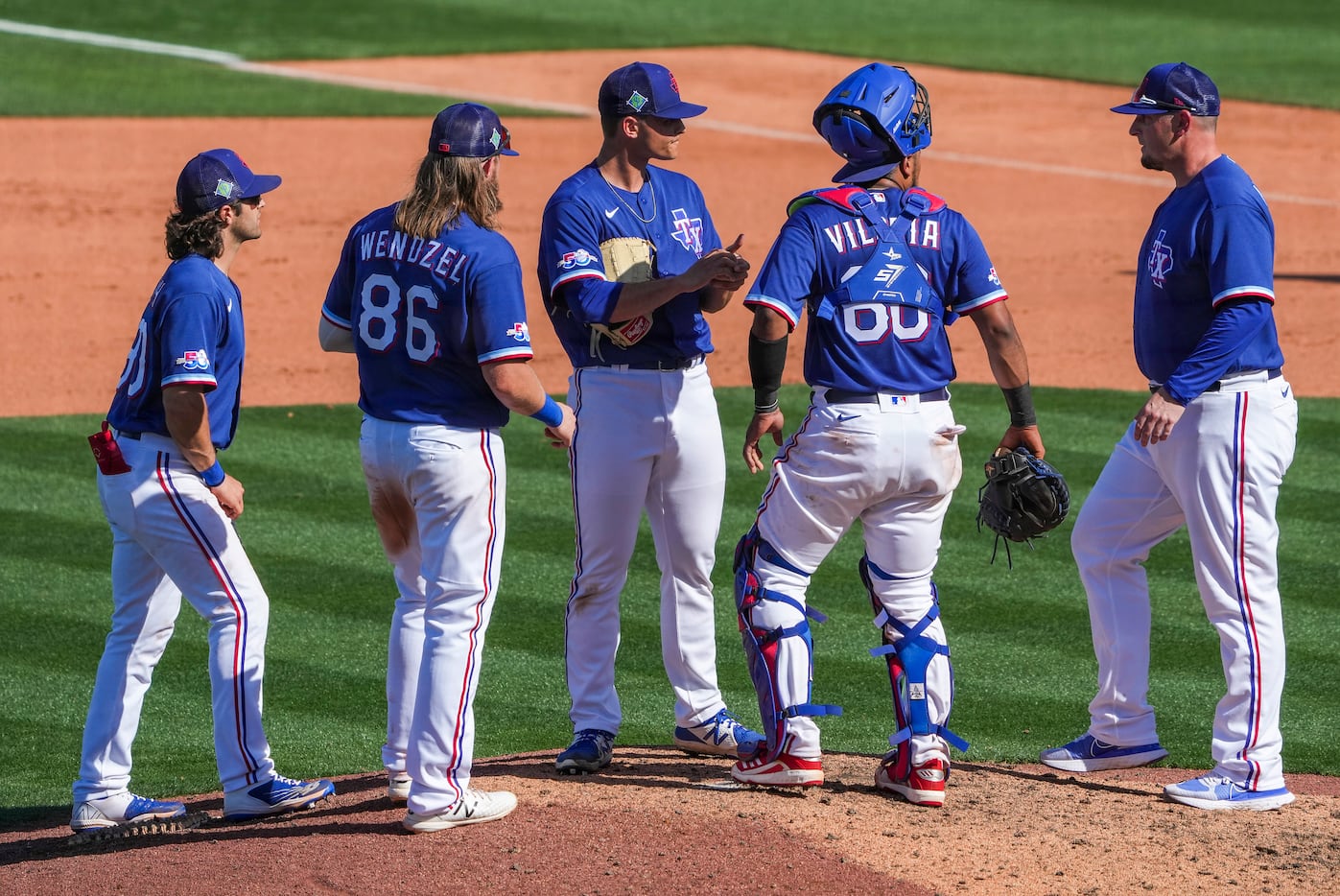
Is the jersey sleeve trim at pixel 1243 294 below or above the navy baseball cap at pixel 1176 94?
below

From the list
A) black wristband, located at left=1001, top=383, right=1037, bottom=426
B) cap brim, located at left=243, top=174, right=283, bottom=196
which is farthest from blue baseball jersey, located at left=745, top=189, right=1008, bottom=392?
cap brim, located at left=243, top=174, right=283, bottom=196

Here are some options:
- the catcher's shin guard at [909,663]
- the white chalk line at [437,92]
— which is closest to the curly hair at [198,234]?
the catcher's shin guard at [909,663]

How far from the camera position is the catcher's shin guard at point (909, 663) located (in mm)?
5039

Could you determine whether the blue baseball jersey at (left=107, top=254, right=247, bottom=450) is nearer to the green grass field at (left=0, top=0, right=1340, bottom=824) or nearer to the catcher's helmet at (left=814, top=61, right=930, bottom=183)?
the green grass field at (left=0, top=0, right=1340, bottom=824)

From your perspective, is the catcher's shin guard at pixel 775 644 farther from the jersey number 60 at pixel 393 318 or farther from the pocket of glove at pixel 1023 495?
the jersey number 60 at pixel 393 318

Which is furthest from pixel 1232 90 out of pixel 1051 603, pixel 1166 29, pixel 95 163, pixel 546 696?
pixel 546 696

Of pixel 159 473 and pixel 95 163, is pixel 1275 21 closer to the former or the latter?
pixel 95 163

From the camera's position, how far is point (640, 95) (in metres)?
5.29

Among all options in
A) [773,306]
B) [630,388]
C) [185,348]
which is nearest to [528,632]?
[630,388]

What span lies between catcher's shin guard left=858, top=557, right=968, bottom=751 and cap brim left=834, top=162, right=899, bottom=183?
1.03 meters

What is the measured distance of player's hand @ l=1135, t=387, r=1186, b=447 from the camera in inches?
197

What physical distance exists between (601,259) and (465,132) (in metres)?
0.63

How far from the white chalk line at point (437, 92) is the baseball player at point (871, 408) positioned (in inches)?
507

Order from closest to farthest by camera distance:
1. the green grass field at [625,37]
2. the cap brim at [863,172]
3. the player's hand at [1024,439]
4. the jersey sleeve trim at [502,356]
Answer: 1. the jersey sleeve trim at [502,356]
2. the cap brim at [863,172]
3. the player's hand at [1024,439]
4. the green grass field at [625,37]
